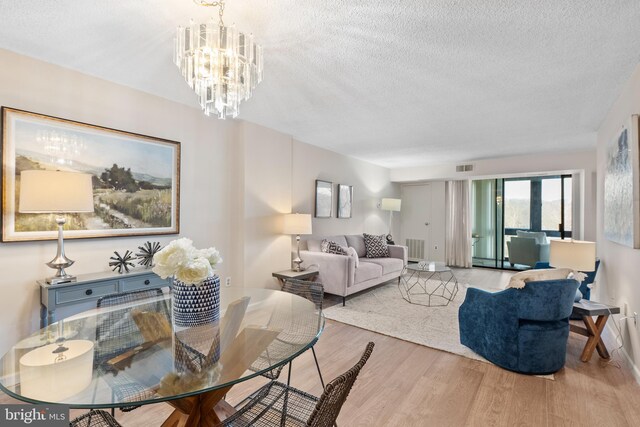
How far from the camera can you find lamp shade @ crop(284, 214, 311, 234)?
4.11 meters

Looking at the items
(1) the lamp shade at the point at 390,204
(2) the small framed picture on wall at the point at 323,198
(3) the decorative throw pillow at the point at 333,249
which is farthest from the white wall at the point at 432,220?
Answer: (3) the decorative throw pillow at the point at 333,249

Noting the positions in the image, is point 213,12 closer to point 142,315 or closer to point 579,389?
point 142,315

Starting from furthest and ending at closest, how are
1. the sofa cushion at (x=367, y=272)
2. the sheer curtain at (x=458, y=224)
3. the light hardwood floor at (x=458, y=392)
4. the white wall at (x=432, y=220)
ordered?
1. the white wall at (x=432, y=220)
2. the sheer curtain at (x=458, y=224)
3. the sofa cushion at (x=367, y=272)
4. the light hardwood floor at (x=458, y=392)

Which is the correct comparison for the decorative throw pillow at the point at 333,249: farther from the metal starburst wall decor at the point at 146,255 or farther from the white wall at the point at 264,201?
the metal starburst wall decor at the point at 146,255

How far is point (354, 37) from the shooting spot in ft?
6.59

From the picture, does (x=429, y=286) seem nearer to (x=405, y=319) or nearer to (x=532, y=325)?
(x=405, y=319)

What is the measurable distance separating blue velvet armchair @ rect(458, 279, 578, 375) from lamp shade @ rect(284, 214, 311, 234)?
234cm

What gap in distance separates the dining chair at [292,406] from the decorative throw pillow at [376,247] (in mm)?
4158

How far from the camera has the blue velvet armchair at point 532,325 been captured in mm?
2287

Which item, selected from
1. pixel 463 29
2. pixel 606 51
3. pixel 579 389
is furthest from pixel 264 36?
pixel 579 389

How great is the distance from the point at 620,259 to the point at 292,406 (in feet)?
10.7

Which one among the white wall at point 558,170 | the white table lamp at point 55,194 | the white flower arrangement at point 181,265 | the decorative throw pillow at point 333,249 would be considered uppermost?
the white wall at point 558,170

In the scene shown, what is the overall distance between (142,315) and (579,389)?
2.96 meters

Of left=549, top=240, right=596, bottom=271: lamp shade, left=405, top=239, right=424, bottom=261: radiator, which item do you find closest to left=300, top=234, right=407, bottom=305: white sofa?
left=549, top=240, right=596, bottom=271: lamp shade
